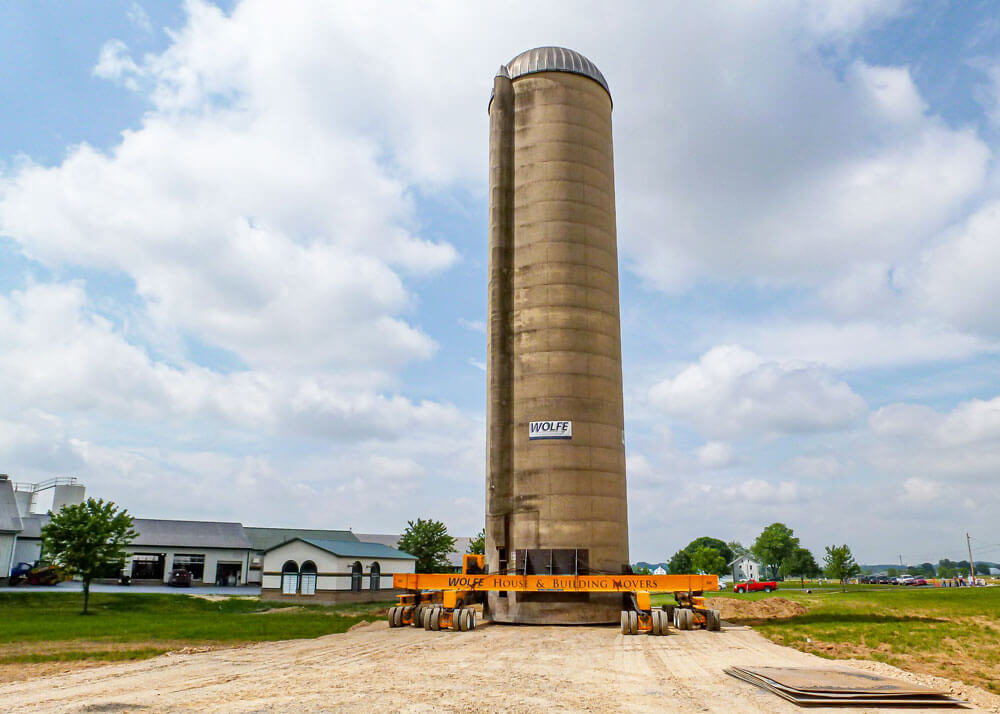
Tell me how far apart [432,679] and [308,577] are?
1498 inches

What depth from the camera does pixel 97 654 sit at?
20172 mm

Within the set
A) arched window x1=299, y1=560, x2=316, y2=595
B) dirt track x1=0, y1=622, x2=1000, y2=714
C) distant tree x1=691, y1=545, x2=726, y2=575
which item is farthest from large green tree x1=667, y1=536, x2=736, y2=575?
dirt track x1=0, y1=622, x2=1000, y2=714

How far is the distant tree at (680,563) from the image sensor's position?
140625mm

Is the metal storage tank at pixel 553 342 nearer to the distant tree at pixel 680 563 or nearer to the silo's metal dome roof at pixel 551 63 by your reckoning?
the silo's metal dome roof at pixel 551 63

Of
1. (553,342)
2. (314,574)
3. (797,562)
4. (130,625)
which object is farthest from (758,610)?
(797,562)

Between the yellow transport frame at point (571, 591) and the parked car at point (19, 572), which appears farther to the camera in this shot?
the parked car at point (19, 572)

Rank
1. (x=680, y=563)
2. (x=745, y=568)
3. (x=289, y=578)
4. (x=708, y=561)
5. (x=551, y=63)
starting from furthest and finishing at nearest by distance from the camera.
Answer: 1. (x=745, y=568)
2. (x=680, y=563)
3. (x=708, y=561)
4. (x=289, y=578)
5. (x=551, y=63)

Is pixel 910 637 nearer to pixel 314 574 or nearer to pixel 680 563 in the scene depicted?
pixel 314 574

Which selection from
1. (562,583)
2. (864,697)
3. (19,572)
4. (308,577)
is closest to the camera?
(864,697)

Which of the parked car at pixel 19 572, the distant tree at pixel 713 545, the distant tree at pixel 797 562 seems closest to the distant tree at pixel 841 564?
the distant tree at pixel 797 562

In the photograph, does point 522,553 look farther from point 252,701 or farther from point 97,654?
point 252,701

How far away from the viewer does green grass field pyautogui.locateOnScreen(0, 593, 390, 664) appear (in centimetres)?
2144

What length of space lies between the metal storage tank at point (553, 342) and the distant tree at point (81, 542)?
79.7 feet

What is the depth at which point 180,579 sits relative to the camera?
69.0 m
